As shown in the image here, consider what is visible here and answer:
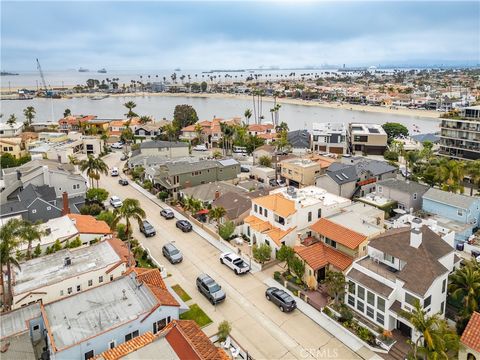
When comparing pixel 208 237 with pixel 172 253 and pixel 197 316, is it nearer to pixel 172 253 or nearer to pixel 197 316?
pixel 172 253

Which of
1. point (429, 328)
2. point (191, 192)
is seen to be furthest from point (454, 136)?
point (429, 328)

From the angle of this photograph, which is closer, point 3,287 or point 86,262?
point 3,287

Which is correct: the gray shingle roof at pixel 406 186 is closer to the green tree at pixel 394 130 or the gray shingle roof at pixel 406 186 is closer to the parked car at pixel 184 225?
the parked car at pixel 184 225

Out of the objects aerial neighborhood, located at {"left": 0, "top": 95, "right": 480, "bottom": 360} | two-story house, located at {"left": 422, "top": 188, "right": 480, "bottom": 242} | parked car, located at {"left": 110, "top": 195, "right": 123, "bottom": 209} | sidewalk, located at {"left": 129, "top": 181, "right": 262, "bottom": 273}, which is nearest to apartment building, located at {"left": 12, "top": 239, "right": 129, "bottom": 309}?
aerial neighborhood, located at {"left": 0, "top": 95, "right": 480, "bottom": 360}

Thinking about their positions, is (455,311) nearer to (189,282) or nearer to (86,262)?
(189,282)

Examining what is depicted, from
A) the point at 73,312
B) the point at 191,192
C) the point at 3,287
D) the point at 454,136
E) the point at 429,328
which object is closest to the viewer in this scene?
the point at 429,328

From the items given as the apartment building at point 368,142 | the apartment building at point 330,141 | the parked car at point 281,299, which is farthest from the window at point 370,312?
the apartment building at point 368,142
